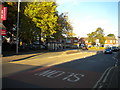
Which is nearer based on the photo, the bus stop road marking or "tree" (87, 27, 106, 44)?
the bus stop road marking

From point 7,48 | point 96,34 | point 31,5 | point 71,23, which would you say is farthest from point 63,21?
point 96,34

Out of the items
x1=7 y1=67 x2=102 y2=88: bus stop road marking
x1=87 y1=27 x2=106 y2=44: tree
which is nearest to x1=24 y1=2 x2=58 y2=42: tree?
x1=7 y1=67 x2=102 y2=88: bus stop road marking

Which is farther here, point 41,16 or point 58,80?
point 41,16

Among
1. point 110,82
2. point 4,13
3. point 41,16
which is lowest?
point 110,82

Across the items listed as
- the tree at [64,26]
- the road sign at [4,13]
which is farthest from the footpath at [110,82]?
the tree at [64,26]

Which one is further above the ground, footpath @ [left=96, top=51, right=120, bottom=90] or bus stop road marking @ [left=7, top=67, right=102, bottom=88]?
bus stop road marking @ [left=7, top=67, right=102, bottom=88]

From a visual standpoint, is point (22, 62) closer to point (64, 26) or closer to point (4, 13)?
point (4, 13)

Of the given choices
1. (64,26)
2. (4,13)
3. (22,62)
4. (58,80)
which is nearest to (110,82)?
(58,80)

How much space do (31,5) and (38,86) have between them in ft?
62.9

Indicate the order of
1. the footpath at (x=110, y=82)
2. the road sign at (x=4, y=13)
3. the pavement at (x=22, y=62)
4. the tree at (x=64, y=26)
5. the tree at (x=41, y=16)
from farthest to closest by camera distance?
the tree at (x=64, y=26)
the tree at (x=41, y=16)
the road sign at (x=4, y=13)
the pavement at (x=22, y=62)
the footpath at (x=110, y=82)

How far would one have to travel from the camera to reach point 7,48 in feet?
70.9

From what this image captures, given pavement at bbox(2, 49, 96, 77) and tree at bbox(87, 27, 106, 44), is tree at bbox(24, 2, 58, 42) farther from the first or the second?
tree at bbox(87, 27, 106, 44)

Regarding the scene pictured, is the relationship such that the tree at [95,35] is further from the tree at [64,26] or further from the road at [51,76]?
the road at [51,76]

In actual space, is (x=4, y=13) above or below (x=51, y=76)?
above
